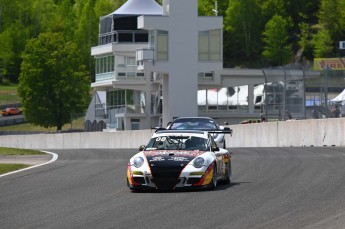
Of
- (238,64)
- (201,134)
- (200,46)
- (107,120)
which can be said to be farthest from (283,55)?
(201,134)

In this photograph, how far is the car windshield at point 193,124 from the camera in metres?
34.8

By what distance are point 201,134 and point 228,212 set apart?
17.9 ft

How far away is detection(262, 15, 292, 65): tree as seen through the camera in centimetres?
12156

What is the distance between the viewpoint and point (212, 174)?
67.7 ft

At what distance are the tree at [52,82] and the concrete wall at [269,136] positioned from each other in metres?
36.3

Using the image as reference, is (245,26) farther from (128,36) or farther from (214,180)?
(214,180)

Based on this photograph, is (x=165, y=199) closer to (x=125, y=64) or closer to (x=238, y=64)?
(x=125, y=64)

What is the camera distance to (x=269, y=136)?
46.7 meters

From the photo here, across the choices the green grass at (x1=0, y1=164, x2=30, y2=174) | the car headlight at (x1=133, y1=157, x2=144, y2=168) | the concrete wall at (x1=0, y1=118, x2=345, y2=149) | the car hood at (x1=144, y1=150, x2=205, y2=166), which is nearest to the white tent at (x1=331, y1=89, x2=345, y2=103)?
the concrete wall at (x1=0, y1=118, x2=345, y2=149)

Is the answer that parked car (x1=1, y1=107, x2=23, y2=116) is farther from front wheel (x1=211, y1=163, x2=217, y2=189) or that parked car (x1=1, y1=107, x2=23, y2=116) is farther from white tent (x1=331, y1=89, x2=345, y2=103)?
front wheel (x1=211, y1=163, x2=217, y2=189)

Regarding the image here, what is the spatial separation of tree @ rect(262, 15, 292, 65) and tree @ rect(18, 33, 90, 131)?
75.6 feet

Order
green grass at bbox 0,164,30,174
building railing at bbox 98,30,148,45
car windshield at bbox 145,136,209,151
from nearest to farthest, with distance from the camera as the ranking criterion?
car windshield at bbox 145,136,209,151
green grass at bbox 0,164,30,174
building railing at bbox 98,30,148,45

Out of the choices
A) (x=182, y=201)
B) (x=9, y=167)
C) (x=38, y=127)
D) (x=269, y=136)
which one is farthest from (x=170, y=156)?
(x=38, y=127)

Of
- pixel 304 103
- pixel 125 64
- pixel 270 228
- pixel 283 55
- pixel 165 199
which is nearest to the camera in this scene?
pixel 270 228
